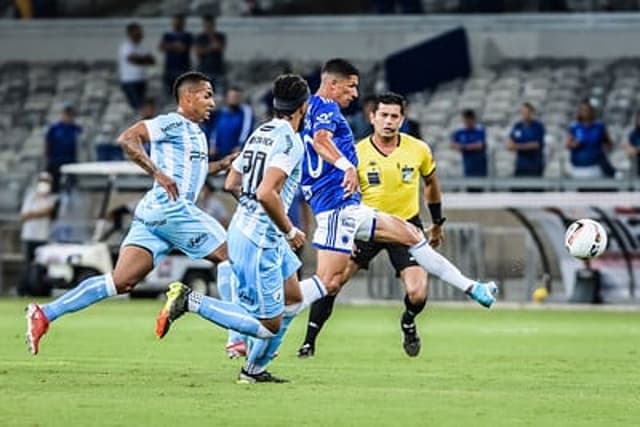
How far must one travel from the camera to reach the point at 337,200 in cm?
1814

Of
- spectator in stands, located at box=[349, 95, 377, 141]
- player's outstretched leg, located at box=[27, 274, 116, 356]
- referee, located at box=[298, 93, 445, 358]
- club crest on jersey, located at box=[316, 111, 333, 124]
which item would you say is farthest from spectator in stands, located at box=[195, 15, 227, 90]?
player's outstretched leg, located at box=[27, 274, 116, 356]

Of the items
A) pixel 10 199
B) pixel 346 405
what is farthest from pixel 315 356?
pixel 10 199

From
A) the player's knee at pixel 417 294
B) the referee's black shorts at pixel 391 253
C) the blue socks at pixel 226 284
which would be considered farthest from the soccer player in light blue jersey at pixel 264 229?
the referee's black shorts at pixel 391 253

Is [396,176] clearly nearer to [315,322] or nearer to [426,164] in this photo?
[426,164]

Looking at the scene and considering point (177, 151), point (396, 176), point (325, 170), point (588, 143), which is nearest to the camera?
point (177, 151)

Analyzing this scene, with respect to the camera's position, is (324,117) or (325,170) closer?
(324,117)

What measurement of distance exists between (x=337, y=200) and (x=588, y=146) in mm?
14381

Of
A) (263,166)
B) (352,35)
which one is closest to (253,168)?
(263,166)

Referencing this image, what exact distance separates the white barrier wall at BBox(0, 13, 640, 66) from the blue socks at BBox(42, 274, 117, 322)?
22986 millimetres

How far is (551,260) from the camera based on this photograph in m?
30.1

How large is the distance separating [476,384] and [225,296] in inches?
123

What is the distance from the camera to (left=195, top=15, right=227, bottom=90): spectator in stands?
124ft

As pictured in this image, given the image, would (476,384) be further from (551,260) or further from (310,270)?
(310,270)

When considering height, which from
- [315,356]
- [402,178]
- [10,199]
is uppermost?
[402,178]
